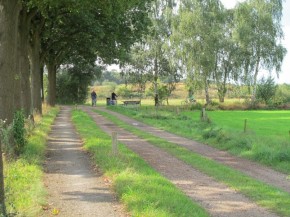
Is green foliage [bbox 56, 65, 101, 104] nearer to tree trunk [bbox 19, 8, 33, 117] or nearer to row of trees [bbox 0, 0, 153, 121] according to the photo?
row of trees [bbox 0, 0, 153, 121]

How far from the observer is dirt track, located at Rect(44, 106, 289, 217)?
348 inches

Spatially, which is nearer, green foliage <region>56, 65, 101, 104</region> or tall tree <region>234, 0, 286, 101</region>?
tall tree <region>234, 0, 286, 101</region>

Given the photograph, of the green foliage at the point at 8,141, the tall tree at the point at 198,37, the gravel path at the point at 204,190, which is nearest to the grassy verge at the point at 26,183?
the green foliage at the point at 8,141

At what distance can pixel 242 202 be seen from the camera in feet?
32.0

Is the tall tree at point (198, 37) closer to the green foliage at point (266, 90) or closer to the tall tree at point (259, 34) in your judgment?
the tall tree at point (259, 34)

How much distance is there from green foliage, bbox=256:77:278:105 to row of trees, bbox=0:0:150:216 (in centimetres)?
3395

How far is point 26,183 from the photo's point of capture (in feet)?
33.4

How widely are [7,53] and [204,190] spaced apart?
7627 millimetres

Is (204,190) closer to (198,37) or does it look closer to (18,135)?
(18,135)

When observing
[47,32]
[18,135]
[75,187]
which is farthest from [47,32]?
[75,187]

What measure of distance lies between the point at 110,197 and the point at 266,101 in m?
59.7

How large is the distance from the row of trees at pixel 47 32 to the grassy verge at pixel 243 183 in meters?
6.13

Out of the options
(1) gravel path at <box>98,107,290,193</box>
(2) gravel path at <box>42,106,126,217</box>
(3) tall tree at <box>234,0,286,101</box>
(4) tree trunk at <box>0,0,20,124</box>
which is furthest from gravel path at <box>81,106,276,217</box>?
(3) tall tree at <box>234,0,286,101</box>

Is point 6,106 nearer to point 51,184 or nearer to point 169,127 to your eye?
point 51,184
